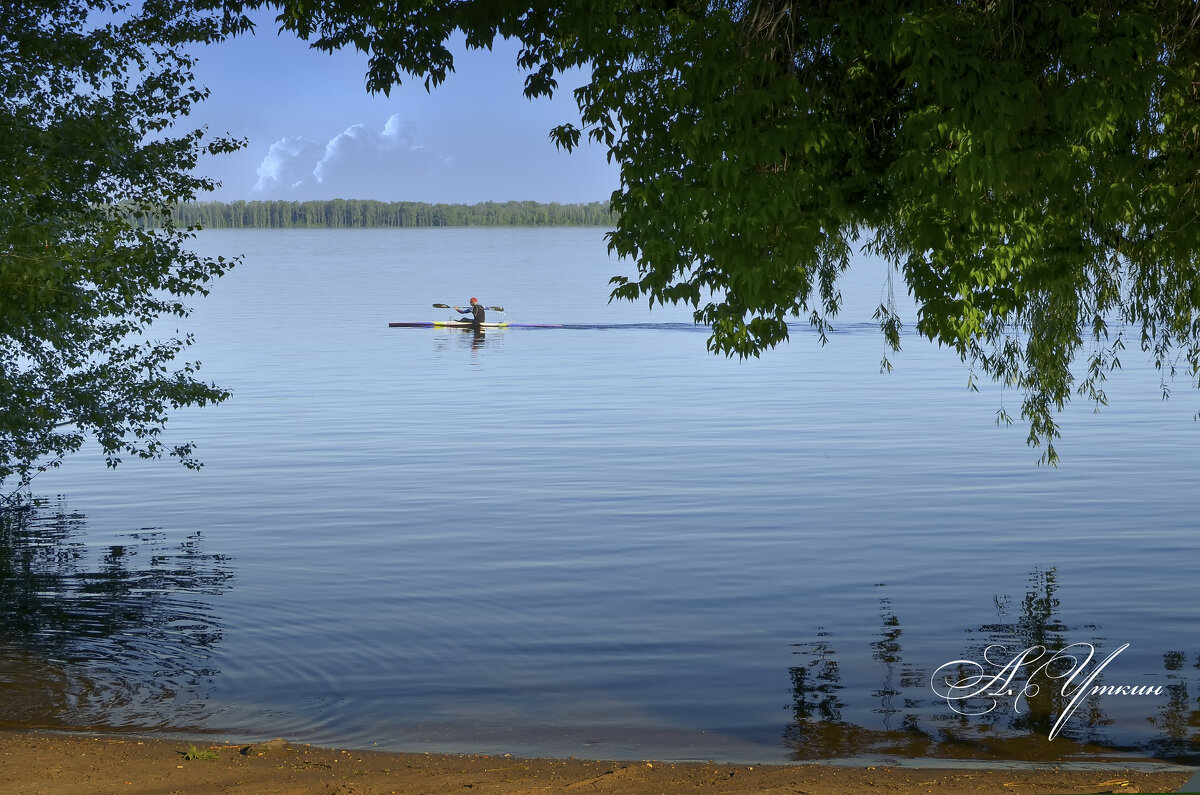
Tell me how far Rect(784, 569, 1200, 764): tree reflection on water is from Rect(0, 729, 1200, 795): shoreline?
52 cm

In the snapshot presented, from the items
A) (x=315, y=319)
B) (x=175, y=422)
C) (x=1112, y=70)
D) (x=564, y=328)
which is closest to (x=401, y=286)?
(x=315, y=319)

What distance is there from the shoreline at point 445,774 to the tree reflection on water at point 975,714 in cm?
52

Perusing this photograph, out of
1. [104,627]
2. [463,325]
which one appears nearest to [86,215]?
[104,627]

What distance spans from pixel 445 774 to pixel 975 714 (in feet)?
15.3

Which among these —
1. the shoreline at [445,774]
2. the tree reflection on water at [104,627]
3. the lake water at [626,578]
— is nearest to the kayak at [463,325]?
the lake water at [626,578]

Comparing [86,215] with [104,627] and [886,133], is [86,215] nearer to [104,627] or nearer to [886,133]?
[104,627]

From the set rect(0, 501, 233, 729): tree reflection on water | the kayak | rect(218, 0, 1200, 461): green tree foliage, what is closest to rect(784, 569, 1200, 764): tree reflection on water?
rect(218, 0, 1200, 461): green tree foliage

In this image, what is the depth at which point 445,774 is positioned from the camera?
8344 millimetres

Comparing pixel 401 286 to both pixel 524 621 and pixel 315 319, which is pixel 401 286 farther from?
pixel 524 621

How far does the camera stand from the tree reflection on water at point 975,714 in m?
9.63

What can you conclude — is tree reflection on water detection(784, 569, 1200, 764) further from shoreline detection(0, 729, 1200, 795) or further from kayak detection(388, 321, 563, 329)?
kayak detection(388, 321, 563, 329)

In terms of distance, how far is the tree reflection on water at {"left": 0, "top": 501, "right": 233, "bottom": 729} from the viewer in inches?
428

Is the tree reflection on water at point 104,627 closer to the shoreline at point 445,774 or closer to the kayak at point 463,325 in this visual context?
the shoreline at point 445,774

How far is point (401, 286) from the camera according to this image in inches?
3944
